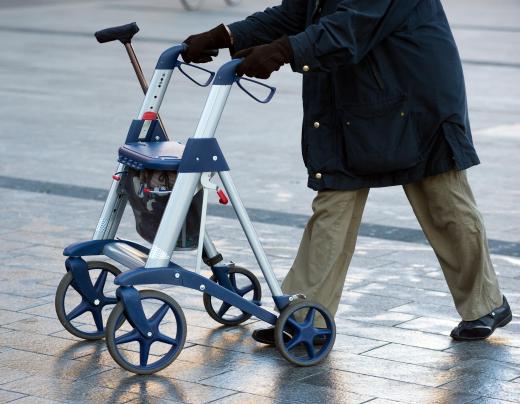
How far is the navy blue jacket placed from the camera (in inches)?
181

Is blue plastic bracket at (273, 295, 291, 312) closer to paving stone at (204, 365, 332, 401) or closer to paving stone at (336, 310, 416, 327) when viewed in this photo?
paving stone at (204, 365, 332, 401)

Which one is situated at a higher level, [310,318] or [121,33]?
[121,33]

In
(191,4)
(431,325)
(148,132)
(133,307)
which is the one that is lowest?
(191,4)

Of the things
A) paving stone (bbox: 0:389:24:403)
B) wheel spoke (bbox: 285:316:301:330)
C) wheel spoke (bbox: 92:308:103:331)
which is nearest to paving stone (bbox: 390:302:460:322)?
wheel spoke (bbox: 285:316:301:330)

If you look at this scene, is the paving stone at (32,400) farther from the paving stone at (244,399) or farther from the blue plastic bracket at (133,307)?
the paving stone at (244,399)

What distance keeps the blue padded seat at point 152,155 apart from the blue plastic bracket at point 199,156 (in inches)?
1.6

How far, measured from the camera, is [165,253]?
443 centimetres

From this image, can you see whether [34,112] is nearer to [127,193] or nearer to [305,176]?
[305,176]

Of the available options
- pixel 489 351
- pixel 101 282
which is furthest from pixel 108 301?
pixel 489 351

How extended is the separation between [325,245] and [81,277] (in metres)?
0.93

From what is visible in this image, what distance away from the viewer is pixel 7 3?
2195 centimetres

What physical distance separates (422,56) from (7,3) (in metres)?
18.2

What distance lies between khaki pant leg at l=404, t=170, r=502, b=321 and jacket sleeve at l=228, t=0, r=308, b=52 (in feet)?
2.54

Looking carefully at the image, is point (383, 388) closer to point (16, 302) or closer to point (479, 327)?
point (479, 327)
